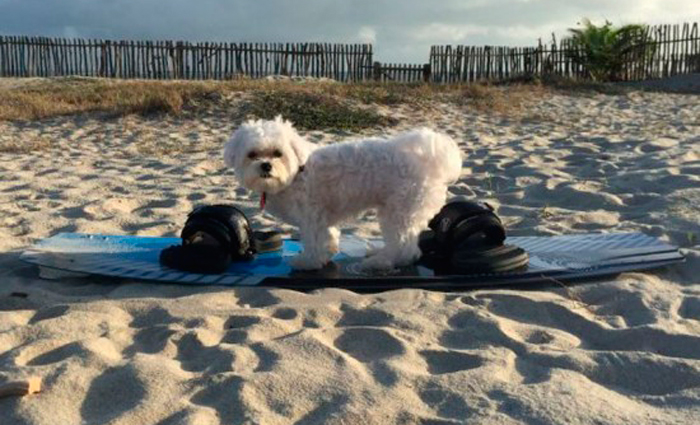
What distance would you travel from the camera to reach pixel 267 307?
3676 millimetres

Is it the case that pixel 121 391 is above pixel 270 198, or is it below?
below

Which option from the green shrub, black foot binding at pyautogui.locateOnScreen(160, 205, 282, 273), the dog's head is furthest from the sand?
the green shrub

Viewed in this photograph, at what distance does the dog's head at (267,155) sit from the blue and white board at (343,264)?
56cm

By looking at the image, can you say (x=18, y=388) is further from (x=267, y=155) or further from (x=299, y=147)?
(x=299, y=147)

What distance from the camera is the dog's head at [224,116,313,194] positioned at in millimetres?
4098

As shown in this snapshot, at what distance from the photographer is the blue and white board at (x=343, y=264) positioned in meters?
4.09

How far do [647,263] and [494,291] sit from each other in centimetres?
101

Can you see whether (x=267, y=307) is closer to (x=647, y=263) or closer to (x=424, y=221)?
(x=424, y=221)

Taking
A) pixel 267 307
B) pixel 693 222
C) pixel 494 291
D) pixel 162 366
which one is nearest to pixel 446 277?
pixel 494 291

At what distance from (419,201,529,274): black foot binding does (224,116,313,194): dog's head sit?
3.21 feet

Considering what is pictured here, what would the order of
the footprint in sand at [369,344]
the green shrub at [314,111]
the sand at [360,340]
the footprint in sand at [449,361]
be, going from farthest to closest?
the green shrub at [314,111] → the footprint in sand at [369,344] → the footprint in sand at [449,361] → the sand at [360,340]

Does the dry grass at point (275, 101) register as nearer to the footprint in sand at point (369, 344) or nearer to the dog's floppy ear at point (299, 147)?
the dog's floppy ear at point (299, 147)

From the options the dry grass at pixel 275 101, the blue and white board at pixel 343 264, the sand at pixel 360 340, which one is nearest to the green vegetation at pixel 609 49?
the dry grass at pixel 275 101

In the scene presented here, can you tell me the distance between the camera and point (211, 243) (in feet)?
14.6
